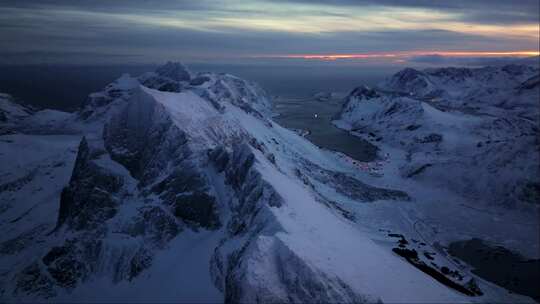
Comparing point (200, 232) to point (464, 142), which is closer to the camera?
point (200, 232)

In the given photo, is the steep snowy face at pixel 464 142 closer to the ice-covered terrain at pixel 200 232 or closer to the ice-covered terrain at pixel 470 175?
the ice-covered terrain at pixel 470 175

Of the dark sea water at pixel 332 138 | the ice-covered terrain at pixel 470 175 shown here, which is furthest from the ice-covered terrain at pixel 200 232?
the dark sea water at pixel 332 138

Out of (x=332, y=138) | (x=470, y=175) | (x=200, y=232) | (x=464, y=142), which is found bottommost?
(x=332, y=138)

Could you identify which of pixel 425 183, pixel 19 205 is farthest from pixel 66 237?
pixel 425 183

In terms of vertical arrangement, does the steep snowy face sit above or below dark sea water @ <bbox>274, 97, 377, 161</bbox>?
above

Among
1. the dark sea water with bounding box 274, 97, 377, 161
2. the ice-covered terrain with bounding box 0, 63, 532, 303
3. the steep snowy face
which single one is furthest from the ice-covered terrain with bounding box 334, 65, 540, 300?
the dark sea water with bounding box 274, 97, 377, 161

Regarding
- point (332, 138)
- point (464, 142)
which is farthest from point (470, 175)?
point (332, 138)

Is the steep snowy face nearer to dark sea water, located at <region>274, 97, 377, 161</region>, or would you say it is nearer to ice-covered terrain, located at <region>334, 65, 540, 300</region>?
ice-covered terrain, located at <region>334, 65, 540, 300</region>

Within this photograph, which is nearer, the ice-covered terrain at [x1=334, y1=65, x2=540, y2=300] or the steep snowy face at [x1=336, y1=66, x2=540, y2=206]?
the ice-covered terrain at [x1=334, y1=65, x2=540, y2=300]

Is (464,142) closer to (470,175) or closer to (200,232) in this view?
(470,175)
